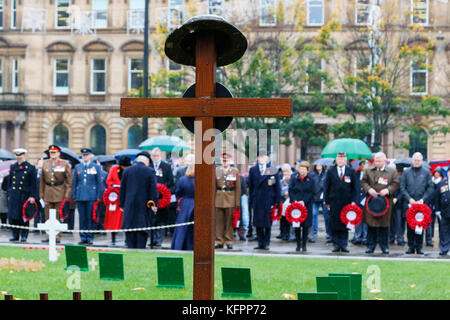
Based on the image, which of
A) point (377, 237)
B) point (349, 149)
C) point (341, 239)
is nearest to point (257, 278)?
point (341, 239)

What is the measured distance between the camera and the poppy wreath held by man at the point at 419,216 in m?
15.0

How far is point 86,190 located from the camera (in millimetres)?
16547

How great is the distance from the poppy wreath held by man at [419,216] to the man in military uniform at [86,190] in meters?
6.50

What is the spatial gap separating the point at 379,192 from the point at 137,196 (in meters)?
4.76

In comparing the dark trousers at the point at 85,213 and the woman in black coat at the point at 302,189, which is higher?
the woman in black coat at the point at 302,189

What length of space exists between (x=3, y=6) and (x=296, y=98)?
21.0 m

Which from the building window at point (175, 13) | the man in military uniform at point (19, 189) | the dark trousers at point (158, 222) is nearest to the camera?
the dark trousers at point (158, 222)

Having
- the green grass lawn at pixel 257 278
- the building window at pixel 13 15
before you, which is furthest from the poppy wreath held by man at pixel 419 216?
the building window at pixel 13 15

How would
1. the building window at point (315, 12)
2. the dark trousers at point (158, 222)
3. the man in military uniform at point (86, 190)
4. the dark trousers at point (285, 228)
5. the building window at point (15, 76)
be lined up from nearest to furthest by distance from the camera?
the dark trousers at point (158, 222), the man in military uniform at point (86, 190), the dark trousers at point (285, 228), the building window at point (315, 12), the building window at point (15, 76)

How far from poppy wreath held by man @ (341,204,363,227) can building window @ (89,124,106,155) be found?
1379 inches

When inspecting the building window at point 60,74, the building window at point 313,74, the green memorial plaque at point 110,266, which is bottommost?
the green memorial plaque at point 110,266

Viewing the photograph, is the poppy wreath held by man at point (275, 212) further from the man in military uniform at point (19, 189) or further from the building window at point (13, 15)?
the building window at point (13, 15)

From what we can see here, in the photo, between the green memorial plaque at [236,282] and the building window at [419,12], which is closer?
the green memorial plaque at [236,282]

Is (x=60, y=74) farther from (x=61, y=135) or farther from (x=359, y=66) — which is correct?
(x=359, y=66)
